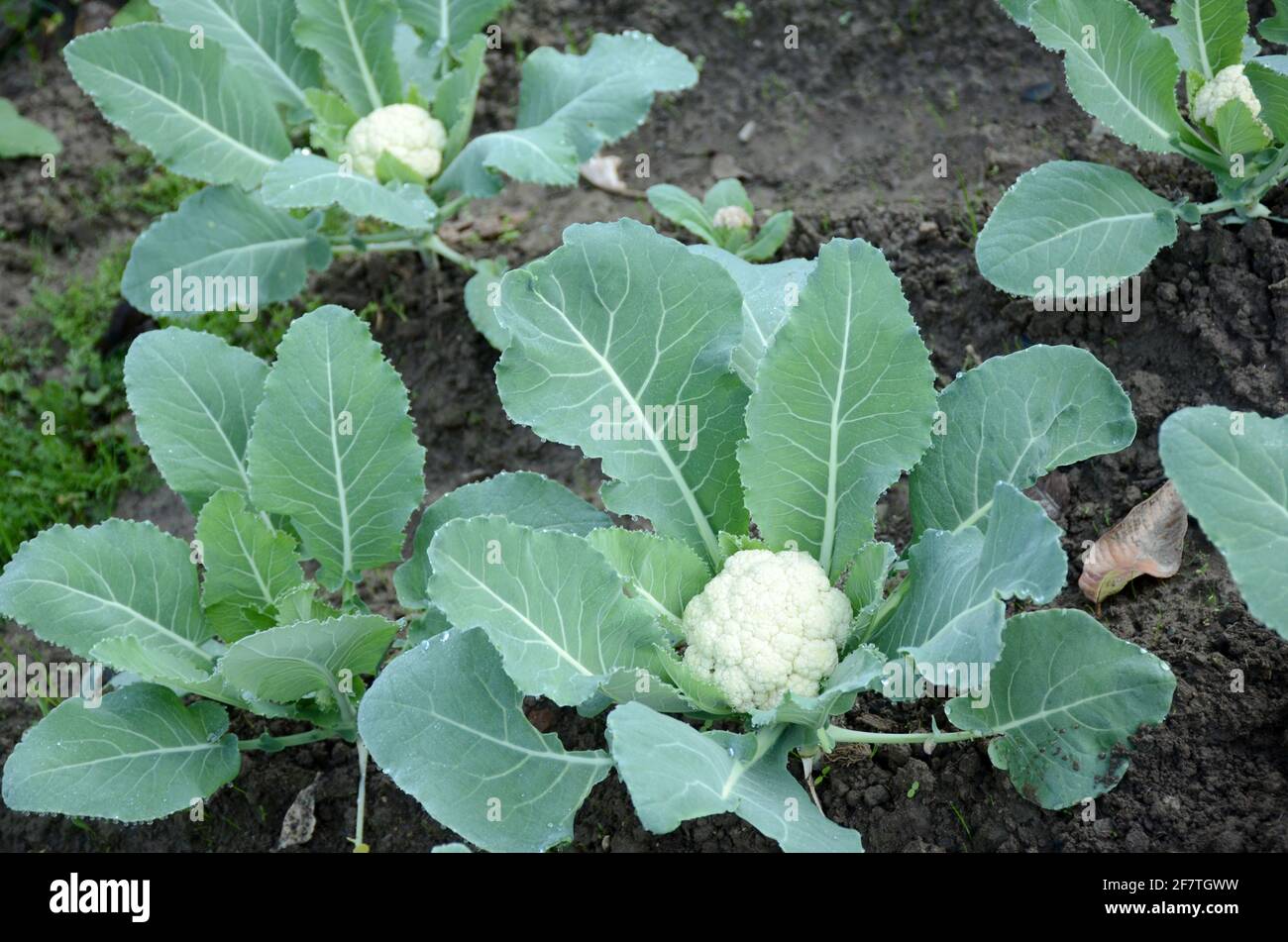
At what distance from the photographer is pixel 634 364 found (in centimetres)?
283

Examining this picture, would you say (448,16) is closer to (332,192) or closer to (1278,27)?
(332,192)

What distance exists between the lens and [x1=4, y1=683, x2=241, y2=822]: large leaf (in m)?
2.72

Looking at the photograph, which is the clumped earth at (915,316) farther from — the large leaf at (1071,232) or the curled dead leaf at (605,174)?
the large leaf at (1071,232)

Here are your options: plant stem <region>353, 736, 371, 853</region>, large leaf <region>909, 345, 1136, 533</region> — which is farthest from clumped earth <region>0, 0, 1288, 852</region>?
large leaf <region>909, 345, 1136, 533</region>

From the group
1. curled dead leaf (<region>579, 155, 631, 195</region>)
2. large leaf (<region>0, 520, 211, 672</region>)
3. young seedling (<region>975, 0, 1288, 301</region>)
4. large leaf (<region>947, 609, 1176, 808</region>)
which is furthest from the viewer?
curled dead leaf (<region>579, 155, 631, 195</region>)

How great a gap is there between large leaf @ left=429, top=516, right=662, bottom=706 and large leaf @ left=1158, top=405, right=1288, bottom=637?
42.3 inches

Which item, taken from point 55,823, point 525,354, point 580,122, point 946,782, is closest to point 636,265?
point 525,354

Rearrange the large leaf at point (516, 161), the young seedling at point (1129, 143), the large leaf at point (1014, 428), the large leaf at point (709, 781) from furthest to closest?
1. the large leaf at point (516, 161)
2. the young seedling at point (1129, 143)
3. the large leaf at point (1014, 428)
4. the large leaf at point (709, 781)

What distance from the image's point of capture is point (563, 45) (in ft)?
15.5

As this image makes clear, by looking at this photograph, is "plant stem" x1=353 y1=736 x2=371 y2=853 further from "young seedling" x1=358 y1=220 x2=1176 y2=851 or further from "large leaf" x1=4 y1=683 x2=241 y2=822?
"young seedling" x1=358 y1=220 x2=1176 y2=851

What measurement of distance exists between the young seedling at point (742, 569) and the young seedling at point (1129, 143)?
574 millimetres

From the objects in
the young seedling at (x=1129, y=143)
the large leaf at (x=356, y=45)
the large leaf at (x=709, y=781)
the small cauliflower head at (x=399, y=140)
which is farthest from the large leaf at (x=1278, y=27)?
the large leaf at (x=356, y=45)

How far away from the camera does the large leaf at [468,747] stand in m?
2.50

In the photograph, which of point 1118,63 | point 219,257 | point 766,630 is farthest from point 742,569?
point 219,257
